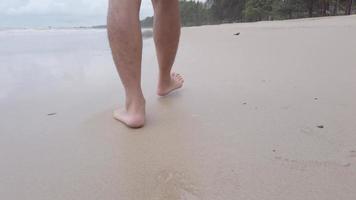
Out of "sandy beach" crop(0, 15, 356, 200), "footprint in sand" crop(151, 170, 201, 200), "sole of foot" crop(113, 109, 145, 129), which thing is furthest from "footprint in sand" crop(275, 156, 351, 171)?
"sole of foot" crop(113, 109, 145, 129)

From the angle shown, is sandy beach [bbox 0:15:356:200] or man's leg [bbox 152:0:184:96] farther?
man's leg [bbox 152:0:184:96]

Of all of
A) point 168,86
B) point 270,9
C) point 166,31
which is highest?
point 166,31

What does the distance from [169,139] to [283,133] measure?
38cm

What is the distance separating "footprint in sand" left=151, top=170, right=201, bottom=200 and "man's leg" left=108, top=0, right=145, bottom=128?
0.44 metres

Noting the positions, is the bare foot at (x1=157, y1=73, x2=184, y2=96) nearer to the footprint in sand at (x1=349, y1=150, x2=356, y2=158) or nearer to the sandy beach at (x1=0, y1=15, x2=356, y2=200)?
the sandy beach at (x1=0, y1=15, x2=356, y2=200)

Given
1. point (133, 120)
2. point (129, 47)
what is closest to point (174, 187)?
point (133, 120)

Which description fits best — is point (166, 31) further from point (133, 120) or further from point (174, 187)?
point (174, 187)

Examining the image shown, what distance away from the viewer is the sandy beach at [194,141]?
2.93 ft

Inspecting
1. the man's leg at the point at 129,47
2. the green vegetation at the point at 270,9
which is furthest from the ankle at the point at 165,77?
the green vegetation at the point at 270,9

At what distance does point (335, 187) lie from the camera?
0.86 meters

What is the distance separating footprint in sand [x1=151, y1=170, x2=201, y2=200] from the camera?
2.80 feet

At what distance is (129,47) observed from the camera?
1.36m

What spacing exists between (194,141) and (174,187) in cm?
31

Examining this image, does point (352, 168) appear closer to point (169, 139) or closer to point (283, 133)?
point (283, 133)
